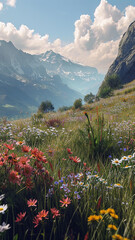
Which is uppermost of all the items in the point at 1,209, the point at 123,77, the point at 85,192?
the point at 123,77

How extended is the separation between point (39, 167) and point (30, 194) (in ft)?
1.24

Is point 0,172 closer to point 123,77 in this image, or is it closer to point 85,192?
point 85,192

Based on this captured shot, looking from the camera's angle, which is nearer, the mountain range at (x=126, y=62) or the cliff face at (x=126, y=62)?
the mountain range at (x=126, y=62)

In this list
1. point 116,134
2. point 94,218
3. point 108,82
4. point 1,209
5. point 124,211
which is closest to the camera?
point 94,218

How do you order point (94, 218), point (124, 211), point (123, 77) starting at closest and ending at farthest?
1. point (94, 218)
2. point (124, 211)
3. point (123, 77)

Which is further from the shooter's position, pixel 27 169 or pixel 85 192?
pixel 85 192

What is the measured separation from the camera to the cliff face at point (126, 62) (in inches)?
3896

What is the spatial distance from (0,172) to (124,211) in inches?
57.8

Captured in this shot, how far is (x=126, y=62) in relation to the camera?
106 m

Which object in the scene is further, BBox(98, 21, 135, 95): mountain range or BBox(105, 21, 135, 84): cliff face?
BBox(105, 21, 135, 84): cliff face

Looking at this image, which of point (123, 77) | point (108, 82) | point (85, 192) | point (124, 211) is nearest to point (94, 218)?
point (124, 211)

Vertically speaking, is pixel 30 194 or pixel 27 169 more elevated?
pixel 27 169

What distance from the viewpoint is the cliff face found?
98950mm

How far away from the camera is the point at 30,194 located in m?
1.86
